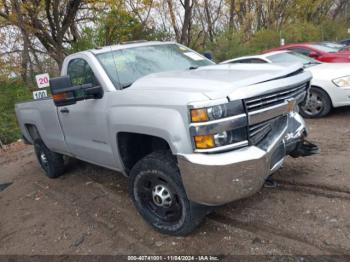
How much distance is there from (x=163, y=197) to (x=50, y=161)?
9.94ft

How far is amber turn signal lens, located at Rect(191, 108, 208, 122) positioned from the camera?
9.68 ft

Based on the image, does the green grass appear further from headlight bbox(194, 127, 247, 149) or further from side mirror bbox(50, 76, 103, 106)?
headlight bbox(194, 127, 247, 149)

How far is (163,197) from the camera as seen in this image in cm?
360

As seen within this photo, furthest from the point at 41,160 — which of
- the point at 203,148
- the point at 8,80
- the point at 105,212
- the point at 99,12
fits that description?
the point at 99,12

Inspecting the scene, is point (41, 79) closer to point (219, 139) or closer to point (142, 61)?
point (142, 61)

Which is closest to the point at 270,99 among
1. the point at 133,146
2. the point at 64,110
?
the point at 133,146

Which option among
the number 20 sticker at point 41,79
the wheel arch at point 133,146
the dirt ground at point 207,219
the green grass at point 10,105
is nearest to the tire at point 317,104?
the dirt ground at point 207,219

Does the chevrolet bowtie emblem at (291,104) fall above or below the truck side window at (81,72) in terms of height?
below

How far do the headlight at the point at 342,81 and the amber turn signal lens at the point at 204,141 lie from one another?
15.2 feet

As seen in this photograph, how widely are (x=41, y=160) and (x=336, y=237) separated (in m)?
4.79

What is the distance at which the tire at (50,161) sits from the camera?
19.5ft

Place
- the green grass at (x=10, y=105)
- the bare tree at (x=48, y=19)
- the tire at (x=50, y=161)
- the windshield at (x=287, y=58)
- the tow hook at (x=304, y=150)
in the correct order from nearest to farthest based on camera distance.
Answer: the tow hook at (x=304, y=150)
the tire at (x=50, y=161)
the windshield at (x=287, y=58)
the green grass at (x=10, y=105)
the bare tree at (x=48, y=19)

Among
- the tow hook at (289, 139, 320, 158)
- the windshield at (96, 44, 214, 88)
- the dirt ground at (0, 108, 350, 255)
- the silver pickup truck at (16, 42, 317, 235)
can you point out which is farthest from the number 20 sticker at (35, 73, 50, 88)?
the tow hook at (289, 139, 320, 158)

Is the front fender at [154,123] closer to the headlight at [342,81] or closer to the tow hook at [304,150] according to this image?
the tow hook at [304,150]
